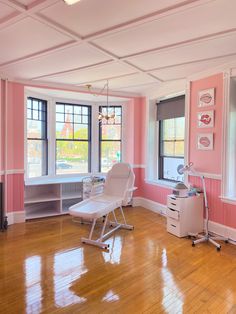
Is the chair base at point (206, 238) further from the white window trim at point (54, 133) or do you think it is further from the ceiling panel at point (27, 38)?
the ceiling panel at point (27, 38)

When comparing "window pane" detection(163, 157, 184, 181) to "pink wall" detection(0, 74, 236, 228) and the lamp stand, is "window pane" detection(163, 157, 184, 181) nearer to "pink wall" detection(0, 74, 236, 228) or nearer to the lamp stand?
"pink wall" detection(0, 74, 236, 228)

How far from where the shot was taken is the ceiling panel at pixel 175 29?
6.90 feet

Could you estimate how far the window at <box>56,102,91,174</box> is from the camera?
5703 mm

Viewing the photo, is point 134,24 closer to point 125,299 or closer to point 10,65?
point 10,65

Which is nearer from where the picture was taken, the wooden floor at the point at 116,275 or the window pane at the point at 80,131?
the wooden floor at the point at 116,275

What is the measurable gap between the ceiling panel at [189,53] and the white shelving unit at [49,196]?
2.86 metres

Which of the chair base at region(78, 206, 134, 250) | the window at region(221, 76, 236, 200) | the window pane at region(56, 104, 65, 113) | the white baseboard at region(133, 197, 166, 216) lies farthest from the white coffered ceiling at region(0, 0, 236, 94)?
the white baseboard at region(133, 197, 166, 216)

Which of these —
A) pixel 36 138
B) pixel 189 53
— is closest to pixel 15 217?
pixel 36 138

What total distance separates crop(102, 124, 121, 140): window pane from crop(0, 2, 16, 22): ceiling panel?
3.94 meters

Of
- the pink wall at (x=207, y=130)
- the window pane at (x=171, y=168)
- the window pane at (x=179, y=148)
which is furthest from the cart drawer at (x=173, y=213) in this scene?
the window pane at (x=179, y=148)

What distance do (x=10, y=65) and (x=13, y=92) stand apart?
0.83m

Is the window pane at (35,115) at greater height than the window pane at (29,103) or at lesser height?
lesser

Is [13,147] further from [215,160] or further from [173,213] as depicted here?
[215,160]

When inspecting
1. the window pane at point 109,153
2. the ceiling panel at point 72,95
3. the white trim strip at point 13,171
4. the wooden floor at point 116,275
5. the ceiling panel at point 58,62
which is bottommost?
the wooden floor at point 116,275
